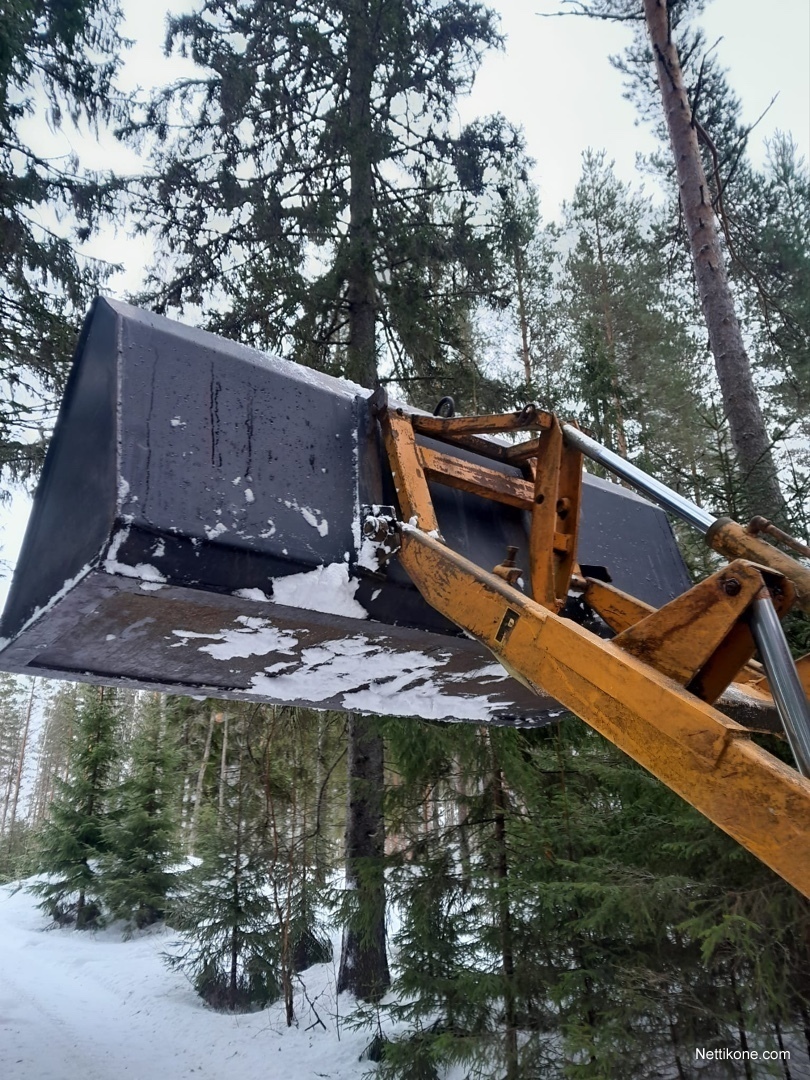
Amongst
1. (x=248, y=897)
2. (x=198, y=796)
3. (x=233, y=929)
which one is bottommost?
(x=198, y=796)

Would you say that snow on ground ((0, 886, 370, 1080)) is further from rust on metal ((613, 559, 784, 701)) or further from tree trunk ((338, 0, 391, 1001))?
rust on metal ((613, 559, 784, 701))

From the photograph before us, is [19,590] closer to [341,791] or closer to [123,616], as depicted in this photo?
[123,616]

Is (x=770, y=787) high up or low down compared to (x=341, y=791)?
up

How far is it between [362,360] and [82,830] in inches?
462

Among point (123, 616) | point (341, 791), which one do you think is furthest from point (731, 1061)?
point (341, 791)

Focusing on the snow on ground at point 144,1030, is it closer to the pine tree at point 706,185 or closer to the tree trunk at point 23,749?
the pine tree at point 706,185

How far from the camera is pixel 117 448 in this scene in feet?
7.08

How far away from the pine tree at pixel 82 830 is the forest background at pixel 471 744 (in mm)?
64

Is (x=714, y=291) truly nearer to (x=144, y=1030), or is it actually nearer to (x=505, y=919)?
(x=505, y=919)

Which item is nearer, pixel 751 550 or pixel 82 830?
pixel 751 550

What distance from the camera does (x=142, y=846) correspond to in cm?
1409

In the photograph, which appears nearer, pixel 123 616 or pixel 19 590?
pixel 123 616

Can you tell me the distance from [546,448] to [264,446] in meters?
1.01

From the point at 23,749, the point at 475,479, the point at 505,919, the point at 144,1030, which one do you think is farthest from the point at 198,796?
the point at 23,749
